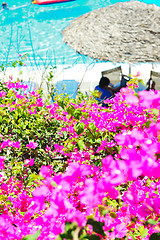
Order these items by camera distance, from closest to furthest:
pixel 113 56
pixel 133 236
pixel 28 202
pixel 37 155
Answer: pixel 133 236 < pixel 28 202 < pixel 37 155 < pixel 113 56

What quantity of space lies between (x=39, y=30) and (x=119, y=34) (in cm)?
537

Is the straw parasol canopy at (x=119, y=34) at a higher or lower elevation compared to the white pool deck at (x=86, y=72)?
higher

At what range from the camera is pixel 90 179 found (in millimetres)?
945

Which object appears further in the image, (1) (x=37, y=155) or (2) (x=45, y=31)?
(2) (x=45, y=31)

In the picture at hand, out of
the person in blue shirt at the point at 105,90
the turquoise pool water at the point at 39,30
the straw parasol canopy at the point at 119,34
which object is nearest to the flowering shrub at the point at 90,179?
the person in blue shirt at the point at 105,90

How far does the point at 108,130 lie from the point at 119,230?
3.28ft

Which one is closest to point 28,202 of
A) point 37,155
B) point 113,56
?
point 37,155

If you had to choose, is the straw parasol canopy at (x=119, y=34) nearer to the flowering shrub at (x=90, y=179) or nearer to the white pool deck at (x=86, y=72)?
the white pool deck at (x=86, y=72)

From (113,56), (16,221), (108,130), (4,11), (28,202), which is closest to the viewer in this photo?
(16,221)

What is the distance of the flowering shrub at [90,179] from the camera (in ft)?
2.90

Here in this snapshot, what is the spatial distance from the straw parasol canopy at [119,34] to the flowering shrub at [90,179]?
6.32m

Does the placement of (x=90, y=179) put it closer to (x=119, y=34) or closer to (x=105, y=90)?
(x=105, y=90)

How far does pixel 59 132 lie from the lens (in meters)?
2.43

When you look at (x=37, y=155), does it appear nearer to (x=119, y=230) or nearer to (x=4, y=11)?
(x=119, y=230)
